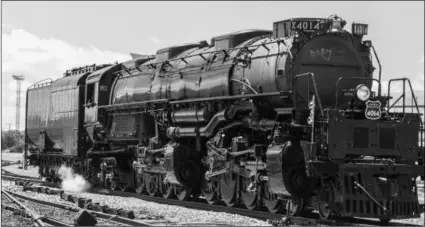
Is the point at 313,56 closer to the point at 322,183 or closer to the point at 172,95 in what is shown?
the point at 322,183

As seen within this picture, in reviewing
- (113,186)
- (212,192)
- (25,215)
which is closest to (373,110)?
(212,192)

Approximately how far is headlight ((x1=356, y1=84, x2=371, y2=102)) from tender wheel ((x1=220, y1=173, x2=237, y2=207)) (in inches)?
166

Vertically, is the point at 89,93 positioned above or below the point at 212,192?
above

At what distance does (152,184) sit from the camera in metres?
21.2

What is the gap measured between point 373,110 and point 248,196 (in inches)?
159

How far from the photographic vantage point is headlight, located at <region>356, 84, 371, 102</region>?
1448 cm

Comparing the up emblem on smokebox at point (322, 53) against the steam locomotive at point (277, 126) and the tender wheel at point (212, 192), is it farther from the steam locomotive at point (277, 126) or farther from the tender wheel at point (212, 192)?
the tender wheel at point (212, 192)

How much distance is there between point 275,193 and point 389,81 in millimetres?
3846

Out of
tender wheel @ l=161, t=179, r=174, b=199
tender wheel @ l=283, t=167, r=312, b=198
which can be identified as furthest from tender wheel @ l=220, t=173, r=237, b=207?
tender wheel @ l=161, t=179, r=174, b=199

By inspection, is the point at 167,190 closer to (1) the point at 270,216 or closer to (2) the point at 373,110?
(1) the point at 270,216

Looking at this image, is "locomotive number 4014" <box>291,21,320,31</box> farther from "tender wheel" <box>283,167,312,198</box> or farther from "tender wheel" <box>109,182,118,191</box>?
"tender wheel" <box>109,182,118,191</box>

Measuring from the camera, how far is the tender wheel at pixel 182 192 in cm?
1894

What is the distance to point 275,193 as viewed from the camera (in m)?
14.7

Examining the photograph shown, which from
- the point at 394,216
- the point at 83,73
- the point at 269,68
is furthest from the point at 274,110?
the point at 83,73
